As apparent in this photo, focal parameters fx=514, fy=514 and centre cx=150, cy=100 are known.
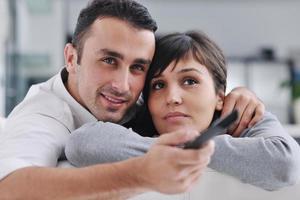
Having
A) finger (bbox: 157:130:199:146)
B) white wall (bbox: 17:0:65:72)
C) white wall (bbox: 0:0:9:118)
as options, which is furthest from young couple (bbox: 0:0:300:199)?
white wall (bbox: 17:0:65:72)

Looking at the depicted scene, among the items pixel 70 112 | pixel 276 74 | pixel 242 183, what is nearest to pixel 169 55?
pixel 70 112

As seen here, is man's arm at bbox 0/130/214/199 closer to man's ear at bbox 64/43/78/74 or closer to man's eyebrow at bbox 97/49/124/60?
man's eyebrow at bbox 97/49/124/60

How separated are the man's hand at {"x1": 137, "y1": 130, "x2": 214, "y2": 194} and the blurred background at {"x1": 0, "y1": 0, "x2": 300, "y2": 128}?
4.67m

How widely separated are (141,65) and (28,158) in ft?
1.24

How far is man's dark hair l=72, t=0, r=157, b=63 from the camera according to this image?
49.0 inches

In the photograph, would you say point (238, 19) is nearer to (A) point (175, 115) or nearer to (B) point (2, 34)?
(B) point (2, 34)

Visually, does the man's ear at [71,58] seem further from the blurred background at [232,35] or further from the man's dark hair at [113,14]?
the blurred background at [232,35]

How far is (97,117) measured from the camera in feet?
4.13

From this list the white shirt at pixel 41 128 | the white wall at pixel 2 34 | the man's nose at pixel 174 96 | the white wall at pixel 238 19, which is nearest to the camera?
the white shirt at pixel 41 128

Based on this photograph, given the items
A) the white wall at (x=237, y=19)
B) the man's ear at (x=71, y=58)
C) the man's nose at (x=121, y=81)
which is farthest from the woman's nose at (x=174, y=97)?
the white wall at (x=237, y=19)

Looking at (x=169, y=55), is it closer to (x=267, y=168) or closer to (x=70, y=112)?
(x=70, y=112)

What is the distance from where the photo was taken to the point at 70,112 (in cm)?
119

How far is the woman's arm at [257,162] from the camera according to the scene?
930mm

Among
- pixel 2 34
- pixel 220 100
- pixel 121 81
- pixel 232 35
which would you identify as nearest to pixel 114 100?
pixel 121 81
